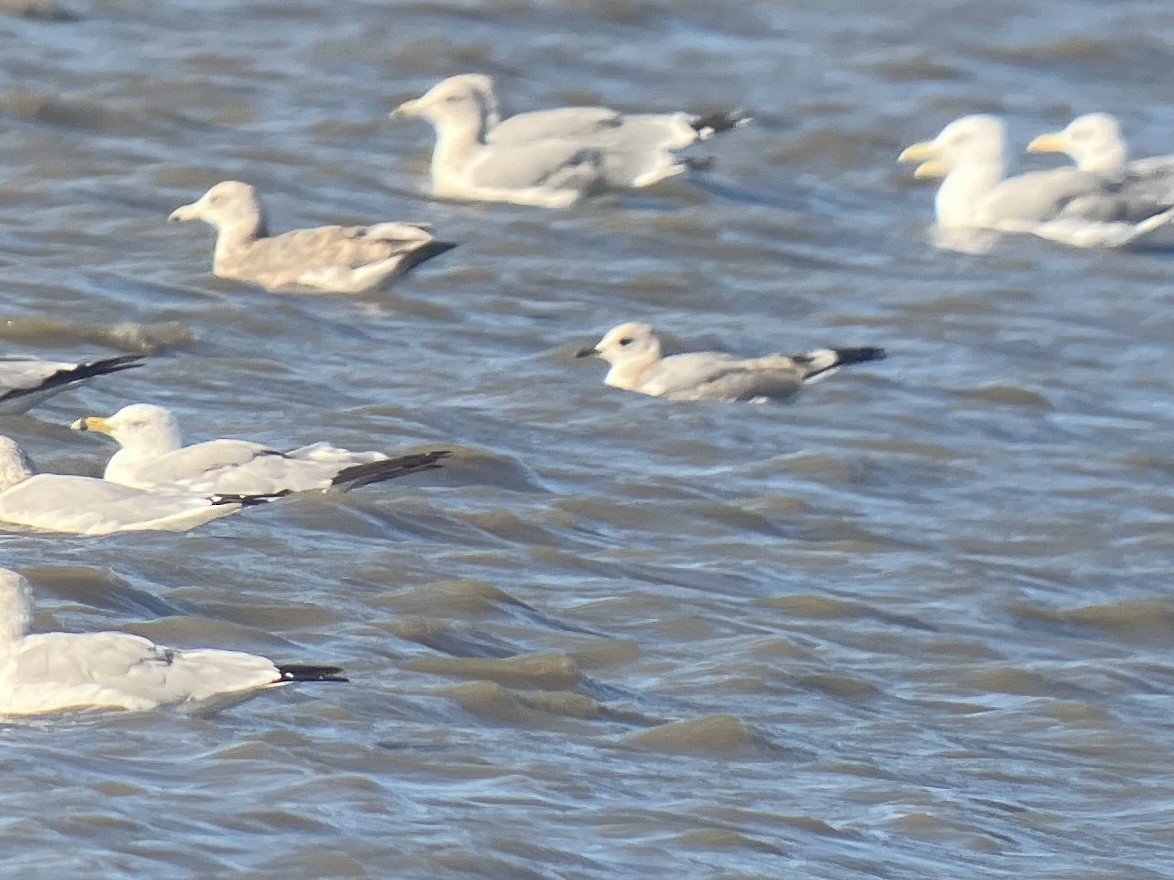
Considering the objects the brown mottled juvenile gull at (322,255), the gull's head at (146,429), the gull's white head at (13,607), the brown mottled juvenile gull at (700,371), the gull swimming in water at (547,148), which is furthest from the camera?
the gull swimming in water at (547,148)

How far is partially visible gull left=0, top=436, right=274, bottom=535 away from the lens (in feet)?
27.5

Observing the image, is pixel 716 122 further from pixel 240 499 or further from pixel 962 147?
pixel 240 499

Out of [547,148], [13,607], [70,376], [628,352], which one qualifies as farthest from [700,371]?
[13,607]

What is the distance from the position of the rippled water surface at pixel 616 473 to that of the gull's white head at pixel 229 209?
25cm

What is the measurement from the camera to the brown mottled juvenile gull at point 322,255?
12625 mm

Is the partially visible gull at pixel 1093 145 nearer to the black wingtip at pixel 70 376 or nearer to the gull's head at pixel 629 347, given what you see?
the gull's head at pixel 629 347

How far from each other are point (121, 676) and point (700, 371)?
5.20 metres

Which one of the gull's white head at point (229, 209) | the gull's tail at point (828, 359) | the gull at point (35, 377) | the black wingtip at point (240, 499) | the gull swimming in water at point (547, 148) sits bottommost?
the black wingtip at point (240, 499)

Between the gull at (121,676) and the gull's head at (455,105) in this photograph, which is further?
the gull's head at (455,105)

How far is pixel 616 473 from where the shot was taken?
1013 cm

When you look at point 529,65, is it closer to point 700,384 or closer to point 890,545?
point 700,384

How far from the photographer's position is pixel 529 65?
57.4 ft

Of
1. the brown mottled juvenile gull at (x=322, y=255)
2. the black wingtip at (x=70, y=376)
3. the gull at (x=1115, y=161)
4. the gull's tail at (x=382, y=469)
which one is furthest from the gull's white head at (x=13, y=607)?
the gull at (x=1115, y=161)

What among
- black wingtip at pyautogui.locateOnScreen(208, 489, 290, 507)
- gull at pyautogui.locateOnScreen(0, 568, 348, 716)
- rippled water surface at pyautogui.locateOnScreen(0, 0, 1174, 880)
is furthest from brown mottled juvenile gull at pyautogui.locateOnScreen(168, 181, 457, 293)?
gull at pyautogui.locateOnScreen(0, 568, 348, 716)
